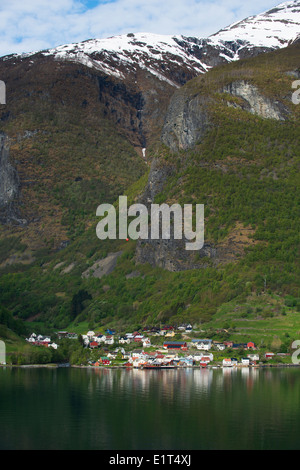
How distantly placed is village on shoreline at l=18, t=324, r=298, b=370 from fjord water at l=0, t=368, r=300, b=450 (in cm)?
1660

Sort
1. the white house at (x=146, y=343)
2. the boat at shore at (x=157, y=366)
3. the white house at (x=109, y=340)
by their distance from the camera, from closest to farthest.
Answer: the boat at shore at (x=157, y=366) → the white house at (x=146, y=343) → the white house at (x=109, y=340)

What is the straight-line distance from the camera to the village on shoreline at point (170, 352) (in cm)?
13738

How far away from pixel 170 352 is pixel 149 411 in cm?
6128

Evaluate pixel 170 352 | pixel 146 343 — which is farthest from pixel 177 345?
pixel 146 343

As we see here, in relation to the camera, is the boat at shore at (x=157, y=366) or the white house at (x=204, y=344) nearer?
the boat at shore at (x=157, y=366)

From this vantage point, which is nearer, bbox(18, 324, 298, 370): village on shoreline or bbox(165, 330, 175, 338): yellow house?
bbox(18, 324, 298, 370): village on shoreline

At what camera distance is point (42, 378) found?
11500 cm

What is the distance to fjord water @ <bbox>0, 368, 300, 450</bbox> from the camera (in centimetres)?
6925

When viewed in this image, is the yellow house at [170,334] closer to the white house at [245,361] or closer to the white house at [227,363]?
the white house at [227,363]

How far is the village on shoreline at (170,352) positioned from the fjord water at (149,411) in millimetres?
16602

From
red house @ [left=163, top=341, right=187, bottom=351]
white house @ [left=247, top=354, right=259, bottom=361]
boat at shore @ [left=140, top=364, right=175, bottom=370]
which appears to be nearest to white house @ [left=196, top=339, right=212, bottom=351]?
red house @ [left=163, top=341, right=187, bottom=351]

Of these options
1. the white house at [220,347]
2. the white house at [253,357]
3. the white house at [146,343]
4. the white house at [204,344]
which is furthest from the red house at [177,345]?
the white house at [253,357]

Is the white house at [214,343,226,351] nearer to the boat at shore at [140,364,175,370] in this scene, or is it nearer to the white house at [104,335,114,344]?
the boat at shore at [140,364,175,370]
